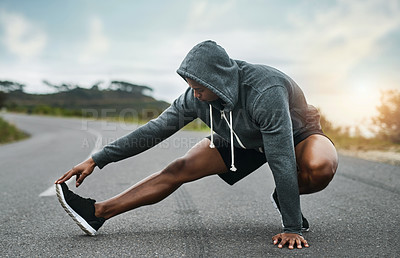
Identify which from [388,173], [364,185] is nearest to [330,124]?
[388,173]

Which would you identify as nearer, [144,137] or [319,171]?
[319,171]

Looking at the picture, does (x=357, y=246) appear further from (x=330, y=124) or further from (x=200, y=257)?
(x=330, y=124)

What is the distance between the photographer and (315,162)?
2.78 meters

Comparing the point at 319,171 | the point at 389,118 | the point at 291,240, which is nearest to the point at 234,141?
the point at 319,171

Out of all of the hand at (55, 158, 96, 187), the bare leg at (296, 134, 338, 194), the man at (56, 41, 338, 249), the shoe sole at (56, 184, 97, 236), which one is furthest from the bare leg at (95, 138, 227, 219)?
the bare leg at (296, 134, 338, 194)

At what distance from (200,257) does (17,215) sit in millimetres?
1950

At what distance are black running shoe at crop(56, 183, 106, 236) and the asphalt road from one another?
0.26ft

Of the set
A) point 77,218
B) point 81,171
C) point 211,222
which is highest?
point 81,171

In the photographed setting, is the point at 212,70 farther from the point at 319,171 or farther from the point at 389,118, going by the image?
the point at 389,118

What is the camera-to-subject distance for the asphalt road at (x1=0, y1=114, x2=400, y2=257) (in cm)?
260

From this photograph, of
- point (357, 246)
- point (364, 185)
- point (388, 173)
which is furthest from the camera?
point (388, 173)

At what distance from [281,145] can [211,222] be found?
3.28ft

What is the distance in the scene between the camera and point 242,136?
9.50 ft

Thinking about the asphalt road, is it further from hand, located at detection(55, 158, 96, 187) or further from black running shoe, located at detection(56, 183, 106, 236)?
hand, located at detection(55, 158, 96, 187)
